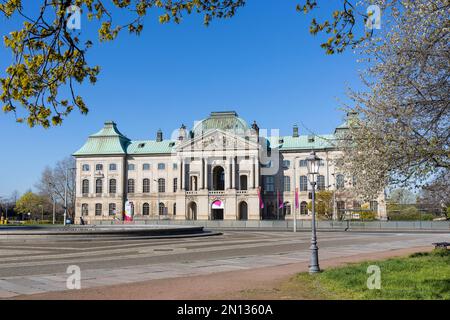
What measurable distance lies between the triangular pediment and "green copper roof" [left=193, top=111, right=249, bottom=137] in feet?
8.49

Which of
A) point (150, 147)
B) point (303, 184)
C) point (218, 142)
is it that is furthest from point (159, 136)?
point (303, 184)

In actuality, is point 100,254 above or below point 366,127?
below

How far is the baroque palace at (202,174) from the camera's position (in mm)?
95812

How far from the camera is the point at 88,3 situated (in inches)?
312

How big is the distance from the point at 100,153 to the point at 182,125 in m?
20.3

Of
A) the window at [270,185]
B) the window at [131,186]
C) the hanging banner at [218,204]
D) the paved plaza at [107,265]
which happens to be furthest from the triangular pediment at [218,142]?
the paved plaza at [107,265]

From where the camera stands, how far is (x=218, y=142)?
97562 mm

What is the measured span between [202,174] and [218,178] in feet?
25.8

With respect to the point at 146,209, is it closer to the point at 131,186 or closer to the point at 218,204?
the point at 131,186

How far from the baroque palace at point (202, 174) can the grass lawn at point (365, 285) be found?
236ft

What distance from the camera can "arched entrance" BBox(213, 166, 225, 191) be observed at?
103206mm

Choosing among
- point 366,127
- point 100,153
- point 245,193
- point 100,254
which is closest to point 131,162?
point 100,153

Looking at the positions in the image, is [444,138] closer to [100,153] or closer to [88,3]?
[88,3]

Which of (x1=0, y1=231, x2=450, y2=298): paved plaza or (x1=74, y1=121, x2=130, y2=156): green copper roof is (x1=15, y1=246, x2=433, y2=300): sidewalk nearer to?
(x1=0, y1=231, x2=450, y2=298): paved plaza
